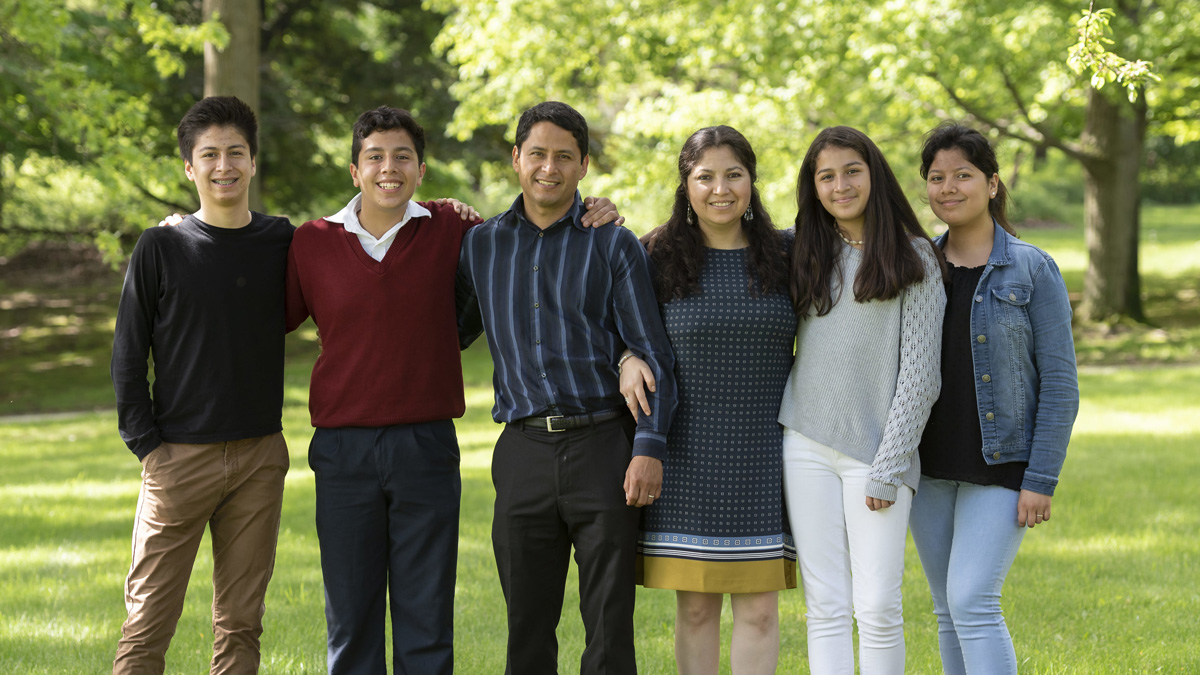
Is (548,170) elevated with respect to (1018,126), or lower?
lower

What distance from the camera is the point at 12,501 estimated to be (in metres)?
8.12

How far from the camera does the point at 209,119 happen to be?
3.61 meters

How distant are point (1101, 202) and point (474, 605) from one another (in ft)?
47.8

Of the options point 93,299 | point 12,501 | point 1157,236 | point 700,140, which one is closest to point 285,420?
point 12,501

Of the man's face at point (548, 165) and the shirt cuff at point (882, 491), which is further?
the man's face at point (548, 165)

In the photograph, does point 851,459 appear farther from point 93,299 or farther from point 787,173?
point 93,299

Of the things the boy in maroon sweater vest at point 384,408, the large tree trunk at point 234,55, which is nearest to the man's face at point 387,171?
the boy in maroon sweater vest at point 384,408

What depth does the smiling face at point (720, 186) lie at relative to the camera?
350cm

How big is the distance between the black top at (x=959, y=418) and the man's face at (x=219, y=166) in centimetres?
246

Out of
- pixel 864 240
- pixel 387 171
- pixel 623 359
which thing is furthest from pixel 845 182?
pixel 387 171

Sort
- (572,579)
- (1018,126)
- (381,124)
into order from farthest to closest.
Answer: (1018,126), (572,579), (381,124)

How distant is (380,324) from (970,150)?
210cm

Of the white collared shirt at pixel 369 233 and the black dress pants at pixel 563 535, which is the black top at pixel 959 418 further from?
the white collared shirt at pixel 369 233

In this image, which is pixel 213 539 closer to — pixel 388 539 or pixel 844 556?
pixel 388 539
